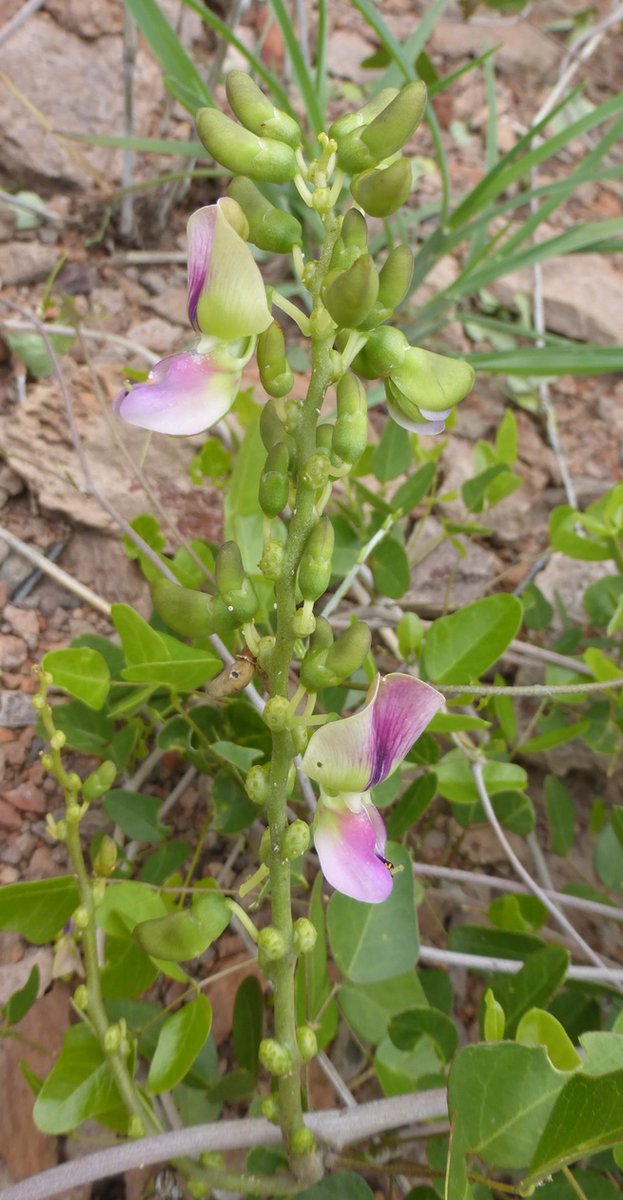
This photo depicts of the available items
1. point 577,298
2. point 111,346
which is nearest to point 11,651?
point 111,346

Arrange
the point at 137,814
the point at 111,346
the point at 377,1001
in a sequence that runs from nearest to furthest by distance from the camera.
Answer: the point at 377,1001, the point at 137,814, the point at 111,346

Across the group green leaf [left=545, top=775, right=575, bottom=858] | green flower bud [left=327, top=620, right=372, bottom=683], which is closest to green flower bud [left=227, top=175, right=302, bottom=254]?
green flower bud [left=327, top=620, right=372, bottom=683]

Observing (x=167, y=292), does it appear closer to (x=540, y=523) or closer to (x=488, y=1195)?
(x=540, y=523)

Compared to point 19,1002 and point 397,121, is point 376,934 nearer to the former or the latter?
point 19,1002

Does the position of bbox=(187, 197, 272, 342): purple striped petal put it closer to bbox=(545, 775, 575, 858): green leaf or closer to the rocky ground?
the rocky ground

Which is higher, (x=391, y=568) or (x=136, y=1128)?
(x=391, y=568)

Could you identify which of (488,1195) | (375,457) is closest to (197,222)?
(375,457)

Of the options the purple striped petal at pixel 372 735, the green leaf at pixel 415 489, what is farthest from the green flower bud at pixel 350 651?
the green leaf at pixel 415 489

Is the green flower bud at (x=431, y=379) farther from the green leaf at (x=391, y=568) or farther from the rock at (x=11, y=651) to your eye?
the rock at (x=11, y=651)
